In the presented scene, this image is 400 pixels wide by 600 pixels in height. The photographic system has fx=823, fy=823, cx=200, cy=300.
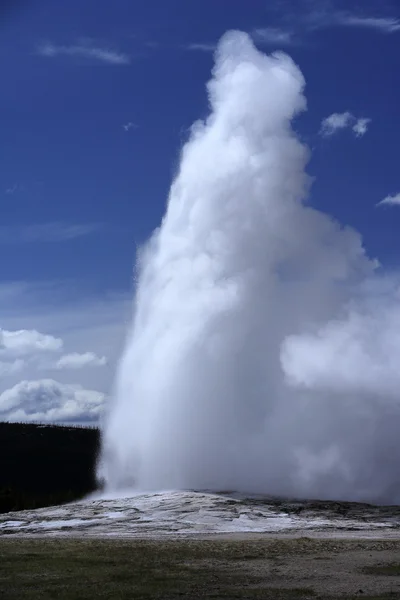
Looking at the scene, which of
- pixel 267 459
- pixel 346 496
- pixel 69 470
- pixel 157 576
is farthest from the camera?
pixel 69 470

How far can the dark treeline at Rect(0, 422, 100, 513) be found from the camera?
65750 millimetres

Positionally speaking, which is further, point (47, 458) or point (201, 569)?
point (47, 458)

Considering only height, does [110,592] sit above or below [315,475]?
below

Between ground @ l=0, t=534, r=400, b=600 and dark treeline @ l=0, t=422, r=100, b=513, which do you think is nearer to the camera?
ground @ l=0, t=534, r=400, b=600

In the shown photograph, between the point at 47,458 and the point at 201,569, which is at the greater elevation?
the point at 47,458

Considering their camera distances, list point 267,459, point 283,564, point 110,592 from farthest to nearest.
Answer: point 267,459 → point 283,564 → point 110,592

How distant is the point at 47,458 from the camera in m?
72.0

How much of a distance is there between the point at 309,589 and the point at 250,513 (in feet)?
56.3

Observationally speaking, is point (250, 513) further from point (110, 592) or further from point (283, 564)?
point (110, 592)

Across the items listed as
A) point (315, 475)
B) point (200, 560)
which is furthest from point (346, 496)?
point (200, 560)

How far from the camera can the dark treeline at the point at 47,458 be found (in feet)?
216

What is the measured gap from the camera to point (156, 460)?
42031 mm

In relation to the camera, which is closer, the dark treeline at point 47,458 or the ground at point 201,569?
the ground at point 201,569

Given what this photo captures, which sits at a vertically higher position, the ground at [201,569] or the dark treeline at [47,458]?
the dark treeline at [47,458]
